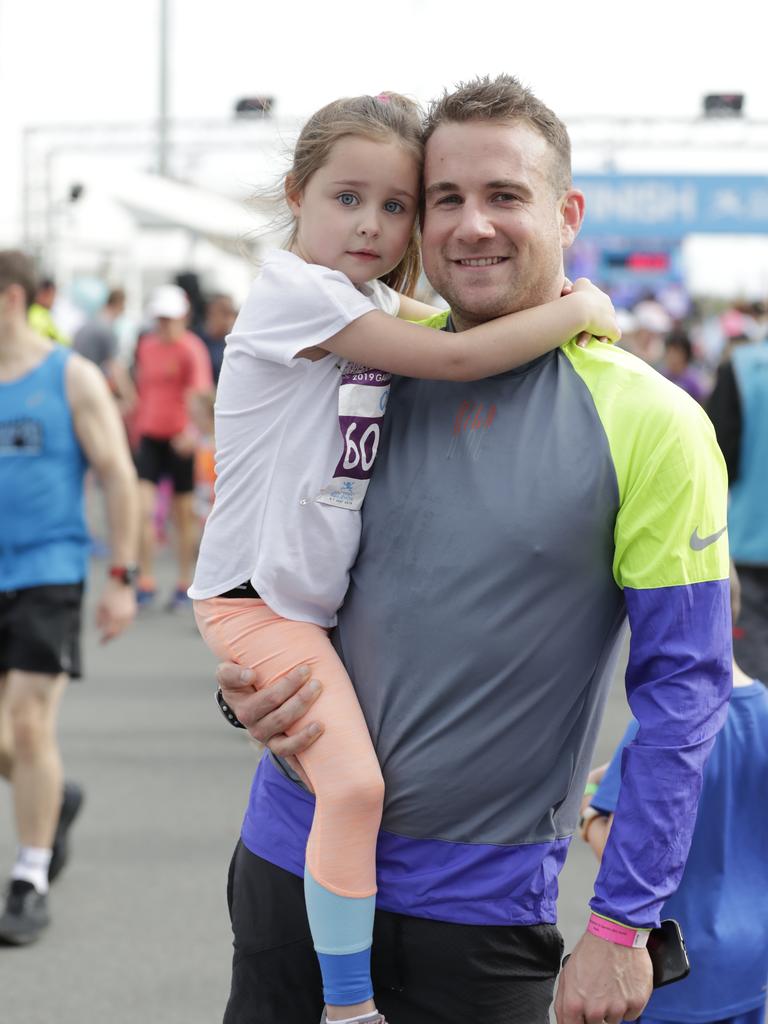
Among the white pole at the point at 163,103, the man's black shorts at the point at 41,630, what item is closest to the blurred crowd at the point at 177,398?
the man's black shorts at the point at 41,630

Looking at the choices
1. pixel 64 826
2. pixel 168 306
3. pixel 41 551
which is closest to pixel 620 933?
pixel 41 551

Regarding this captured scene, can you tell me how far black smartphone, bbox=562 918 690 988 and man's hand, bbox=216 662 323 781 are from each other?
0.52 m

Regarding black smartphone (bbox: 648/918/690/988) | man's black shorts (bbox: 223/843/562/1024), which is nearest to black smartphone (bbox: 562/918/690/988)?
black smartphone (bbox: 648/918/690/988)

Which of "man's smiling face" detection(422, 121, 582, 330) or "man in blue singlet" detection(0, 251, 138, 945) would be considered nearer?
"man's smiling face" detection(422, 121, 582, 330)

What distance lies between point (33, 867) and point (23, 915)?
0.55ft

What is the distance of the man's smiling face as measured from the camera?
232cm

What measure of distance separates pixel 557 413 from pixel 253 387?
0.51m

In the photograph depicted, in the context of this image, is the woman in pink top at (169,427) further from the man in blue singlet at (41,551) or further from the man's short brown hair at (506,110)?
the man's short brown hair at (506,110)

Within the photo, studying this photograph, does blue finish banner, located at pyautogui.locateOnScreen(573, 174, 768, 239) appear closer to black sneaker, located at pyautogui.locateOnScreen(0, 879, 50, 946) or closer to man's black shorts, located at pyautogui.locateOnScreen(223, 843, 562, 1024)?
black sneaker, located at pyautogui.locateOnScreen(0, 879, 50, 946)

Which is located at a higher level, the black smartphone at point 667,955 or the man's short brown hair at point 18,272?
the man's short brown hair at point 18,272

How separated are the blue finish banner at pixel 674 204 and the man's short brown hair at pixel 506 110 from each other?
21725 millimetres

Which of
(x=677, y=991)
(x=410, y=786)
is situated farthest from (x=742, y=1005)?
(x=410, y=786)

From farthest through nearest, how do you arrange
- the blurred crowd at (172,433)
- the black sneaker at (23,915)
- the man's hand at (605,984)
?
1. the blurred crowd at (172,433)
2. the black sneaker at (23,915)
3. the man's hand at (605,984)

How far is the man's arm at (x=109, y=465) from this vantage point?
5074mm
